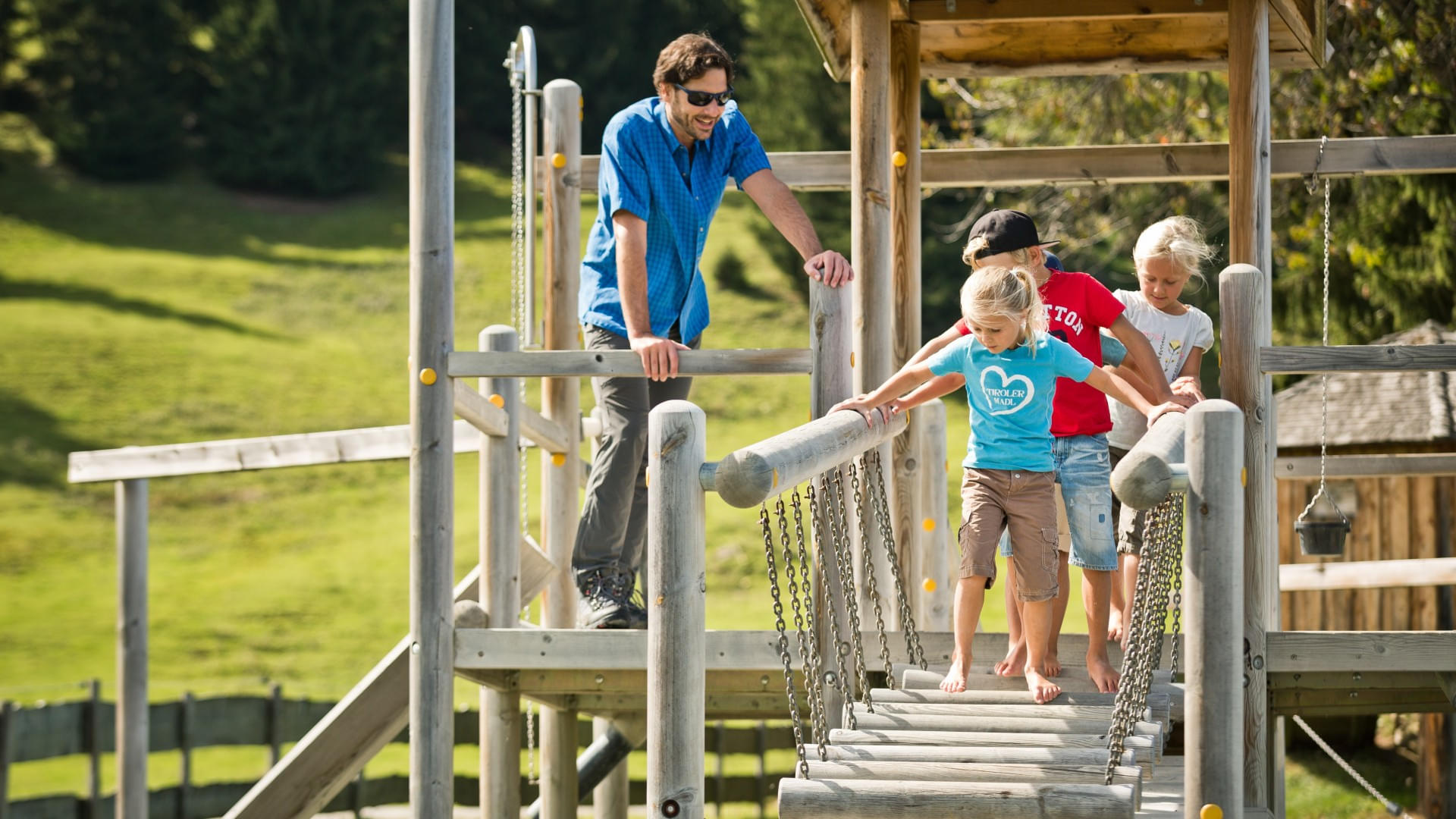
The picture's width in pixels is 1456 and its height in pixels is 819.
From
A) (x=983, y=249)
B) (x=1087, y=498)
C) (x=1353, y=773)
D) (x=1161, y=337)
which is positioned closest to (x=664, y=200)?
(x=983, y=249)

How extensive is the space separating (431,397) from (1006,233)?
175cm

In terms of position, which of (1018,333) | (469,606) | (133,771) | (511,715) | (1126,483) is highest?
(1018,333)

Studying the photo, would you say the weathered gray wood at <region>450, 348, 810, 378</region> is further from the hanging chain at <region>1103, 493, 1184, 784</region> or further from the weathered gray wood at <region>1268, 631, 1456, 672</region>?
the weathered gray wood at <region>1268, 631, 1456, 672</region>

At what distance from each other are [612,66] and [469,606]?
36461mm

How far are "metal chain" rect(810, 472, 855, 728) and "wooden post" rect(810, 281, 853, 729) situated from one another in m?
0.02

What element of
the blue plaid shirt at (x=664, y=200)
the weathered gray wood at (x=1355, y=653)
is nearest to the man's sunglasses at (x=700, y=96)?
the blue plaid shirt at (x=664, y=200)

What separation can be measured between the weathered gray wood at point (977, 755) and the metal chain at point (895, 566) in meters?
0.75

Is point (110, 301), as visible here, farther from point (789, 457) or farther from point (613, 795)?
point (789, 457)

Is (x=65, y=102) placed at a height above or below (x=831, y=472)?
above

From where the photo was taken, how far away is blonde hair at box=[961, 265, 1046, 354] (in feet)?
14.5

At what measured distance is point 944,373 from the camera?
456cm

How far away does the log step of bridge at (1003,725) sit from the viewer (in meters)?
4.15

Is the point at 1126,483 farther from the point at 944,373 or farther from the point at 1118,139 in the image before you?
the point at 1118,139

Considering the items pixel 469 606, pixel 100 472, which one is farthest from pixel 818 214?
pixel 469 606
